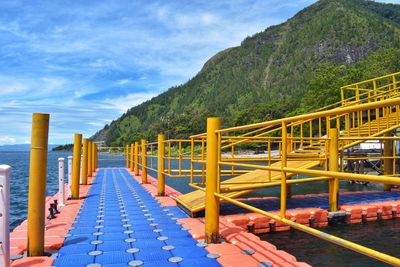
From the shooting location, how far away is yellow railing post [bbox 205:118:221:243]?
4.37m

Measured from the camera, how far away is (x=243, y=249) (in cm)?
402

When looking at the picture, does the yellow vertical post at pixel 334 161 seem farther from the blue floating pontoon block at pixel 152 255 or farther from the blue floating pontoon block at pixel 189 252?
the blue floating pontoon block at pixel 152 255

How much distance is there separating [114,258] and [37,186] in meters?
1.19

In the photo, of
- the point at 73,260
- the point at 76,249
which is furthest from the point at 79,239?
the point at 73,260

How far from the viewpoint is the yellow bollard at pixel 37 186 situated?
3.87 meters

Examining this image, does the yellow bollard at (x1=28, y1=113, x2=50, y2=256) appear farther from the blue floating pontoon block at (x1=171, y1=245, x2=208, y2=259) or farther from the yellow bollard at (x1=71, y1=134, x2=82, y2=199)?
the yellow bollard at (x1=71, y1=134, x2=82, y2=199)

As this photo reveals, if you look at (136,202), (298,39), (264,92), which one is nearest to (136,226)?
(136,202)

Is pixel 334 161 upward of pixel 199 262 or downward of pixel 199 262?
upward

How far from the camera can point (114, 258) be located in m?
3.77

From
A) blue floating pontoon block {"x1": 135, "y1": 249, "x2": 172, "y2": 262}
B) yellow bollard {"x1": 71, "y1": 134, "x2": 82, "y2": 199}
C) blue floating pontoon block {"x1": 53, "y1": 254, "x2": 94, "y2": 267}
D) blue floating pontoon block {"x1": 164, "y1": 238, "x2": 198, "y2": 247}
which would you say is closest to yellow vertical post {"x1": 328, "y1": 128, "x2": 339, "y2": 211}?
blue floating pontoon block {"x1": 164, "y1": 238, "x2": 198, "y2": 247}

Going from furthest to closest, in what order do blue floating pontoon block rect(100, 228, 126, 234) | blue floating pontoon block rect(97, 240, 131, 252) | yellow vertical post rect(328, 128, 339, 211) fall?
yellow vertical post rect(328, 128, 339, 211) < blue floating pontoon block rect(100, 228, 126, 234) < blue floating pontoon block rect(97, 240, 131, 252)

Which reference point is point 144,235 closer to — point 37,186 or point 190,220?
point 190,220

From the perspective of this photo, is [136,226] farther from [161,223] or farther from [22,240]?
[22,240]

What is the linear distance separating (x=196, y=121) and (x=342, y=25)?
90.1 m
